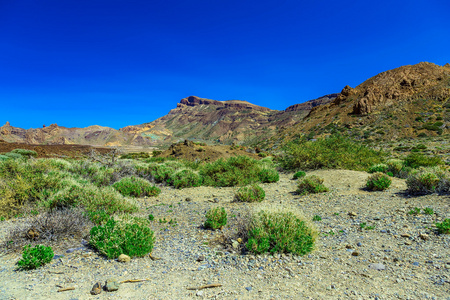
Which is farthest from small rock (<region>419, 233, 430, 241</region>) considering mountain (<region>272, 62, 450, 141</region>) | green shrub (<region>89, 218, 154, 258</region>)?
mountain (<region>272, 62, 450, 141</region>)

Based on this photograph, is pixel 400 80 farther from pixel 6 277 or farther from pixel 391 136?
pixel 6 277

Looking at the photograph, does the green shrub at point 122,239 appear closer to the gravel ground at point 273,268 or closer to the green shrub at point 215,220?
the gravel ground at point 273,268

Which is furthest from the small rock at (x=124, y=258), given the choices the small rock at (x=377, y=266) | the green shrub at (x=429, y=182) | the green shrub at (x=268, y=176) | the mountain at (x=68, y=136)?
the mountain at (x=68, y=136)

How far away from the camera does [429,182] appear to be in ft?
26.8

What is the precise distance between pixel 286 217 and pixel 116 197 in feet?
18.1

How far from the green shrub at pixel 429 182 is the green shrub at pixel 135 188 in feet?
33.2

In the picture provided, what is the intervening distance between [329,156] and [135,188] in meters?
11.7

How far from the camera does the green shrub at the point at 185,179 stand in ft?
41.9

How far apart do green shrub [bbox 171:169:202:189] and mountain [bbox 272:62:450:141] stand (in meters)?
32.2

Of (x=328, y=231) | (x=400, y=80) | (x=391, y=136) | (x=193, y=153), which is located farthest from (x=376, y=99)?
(x=328, y=231)

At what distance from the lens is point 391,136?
35281 millimetres

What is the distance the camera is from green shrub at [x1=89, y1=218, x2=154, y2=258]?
4.77 meters

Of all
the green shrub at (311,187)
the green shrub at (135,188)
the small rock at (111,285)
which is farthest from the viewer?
the green shrub at (135,188)

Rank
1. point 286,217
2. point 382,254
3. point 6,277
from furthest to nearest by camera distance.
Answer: point 286,217 < point 382,254 < point 6,277
